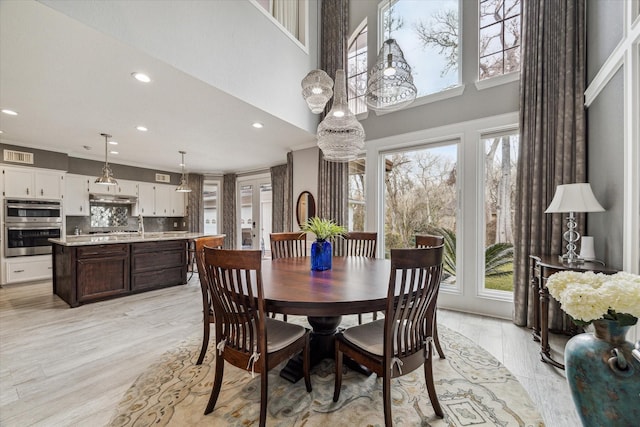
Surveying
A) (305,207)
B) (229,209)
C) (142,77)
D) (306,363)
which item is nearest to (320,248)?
(306,363)

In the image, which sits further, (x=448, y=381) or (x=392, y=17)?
(x=392, y=17)

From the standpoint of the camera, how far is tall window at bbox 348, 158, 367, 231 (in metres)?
4.39

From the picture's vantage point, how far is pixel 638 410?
108 centimetres

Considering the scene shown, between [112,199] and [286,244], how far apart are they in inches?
205

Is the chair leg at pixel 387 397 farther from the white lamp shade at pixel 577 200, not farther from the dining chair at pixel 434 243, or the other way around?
the white lamp shade at pixel 577 200

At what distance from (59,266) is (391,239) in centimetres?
496

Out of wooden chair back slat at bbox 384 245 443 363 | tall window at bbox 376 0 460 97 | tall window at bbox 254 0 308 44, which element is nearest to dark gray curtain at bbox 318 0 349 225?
tall window at bbox 254 0 308 44

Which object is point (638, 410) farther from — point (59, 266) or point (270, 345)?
point (59, 266)

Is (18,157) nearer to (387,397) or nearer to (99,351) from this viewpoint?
(99,351)

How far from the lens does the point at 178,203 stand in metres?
7.27

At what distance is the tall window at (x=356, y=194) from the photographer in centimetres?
439

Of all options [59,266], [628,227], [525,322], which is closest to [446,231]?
[525,322]

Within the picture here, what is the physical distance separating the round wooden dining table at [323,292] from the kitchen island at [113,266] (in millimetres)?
2921

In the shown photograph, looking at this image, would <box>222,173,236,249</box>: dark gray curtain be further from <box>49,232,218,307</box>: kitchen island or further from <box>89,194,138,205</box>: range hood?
<box>49,232,218,307</box>: kitchen island
